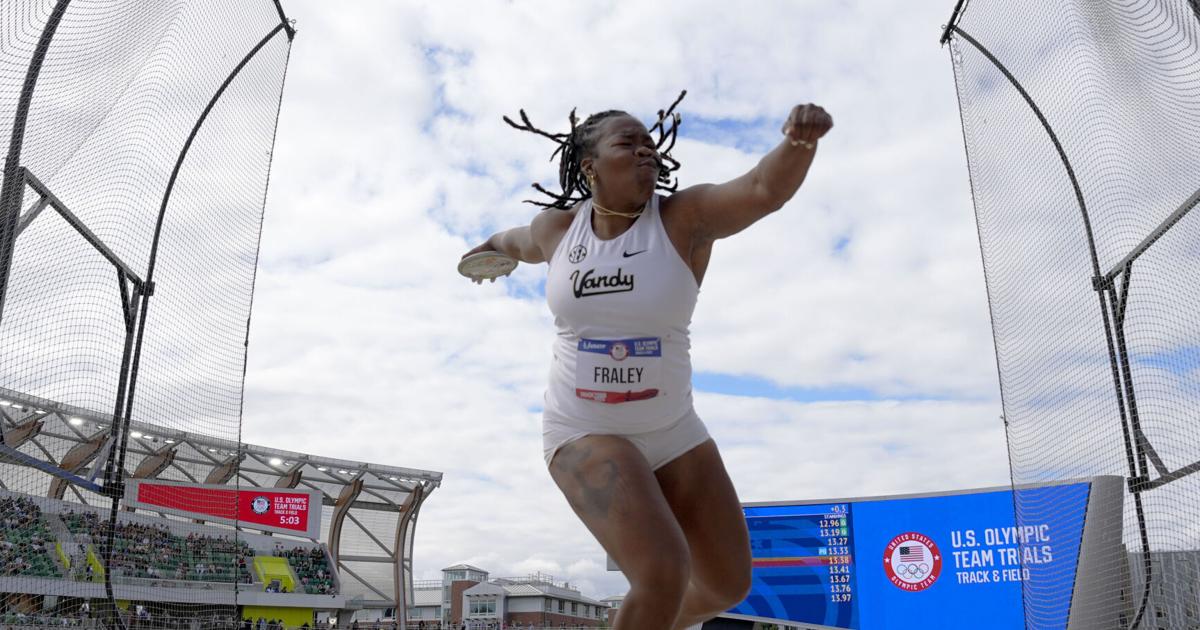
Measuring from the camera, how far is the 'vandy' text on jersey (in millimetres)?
2725

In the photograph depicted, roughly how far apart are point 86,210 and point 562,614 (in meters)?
57.9

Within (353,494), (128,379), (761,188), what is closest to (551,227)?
(761,188)

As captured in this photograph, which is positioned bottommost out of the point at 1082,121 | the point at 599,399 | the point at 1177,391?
the point at 599,399

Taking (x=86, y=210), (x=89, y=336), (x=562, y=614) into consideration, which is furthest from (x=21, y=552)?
(x=562, y=614)

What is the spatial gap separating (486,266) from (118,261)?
160 inches

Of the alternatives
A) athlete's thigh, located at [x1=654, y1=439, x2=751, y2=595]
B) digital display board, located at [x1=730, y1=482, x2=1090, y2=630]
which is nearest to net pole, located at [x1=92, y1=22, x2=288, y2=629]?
athlete's thigh, located at [x1=654, y1=439, x2=751, y2=595]

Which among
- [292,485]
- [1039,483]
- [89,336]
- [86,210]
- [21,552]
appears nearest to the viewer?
[86,210]

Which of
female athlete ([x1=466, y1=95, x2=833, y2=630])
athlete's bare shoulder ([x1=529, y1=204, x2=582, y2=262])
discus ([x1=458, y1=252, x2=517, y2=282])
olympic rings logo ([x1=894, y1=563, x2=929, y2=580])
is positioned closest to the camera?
female athlete ([x1=466, y1=95, x2=833, y2=630])

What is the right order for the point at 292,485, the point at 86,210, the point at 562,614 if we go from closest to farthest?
the point at 86,210
the point at 292,485
the point at 562,614

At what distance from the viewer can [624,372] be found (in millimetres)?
2723

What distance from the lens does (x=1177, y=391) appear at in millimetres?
5598

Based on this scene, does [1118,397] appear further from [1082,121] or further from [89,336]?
[89,336]

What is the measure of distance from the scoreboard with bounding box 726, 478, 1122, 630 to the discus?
9332 millimetres

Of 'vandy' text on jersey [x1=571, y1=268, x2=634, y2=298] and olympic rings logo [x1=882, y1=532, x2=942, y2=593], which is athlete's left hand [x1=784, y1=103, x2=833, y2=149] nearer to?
'vandy' text on jersey [x1=571, y1=268, x2=634, y2=298]
